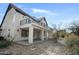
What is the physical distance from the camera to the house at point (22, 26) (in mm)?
2258

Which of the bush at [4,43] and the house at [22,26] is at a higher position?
the house at [22,26]

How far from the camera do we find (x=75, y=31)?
221 centimetres

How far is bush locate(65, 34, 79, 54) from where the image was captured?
214cm

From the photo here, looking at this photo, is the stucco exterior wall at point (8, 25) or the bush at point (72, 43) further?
the stucco exterior wall at point (8, 25)

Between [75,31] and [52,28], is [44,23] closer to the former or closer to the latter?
[52,28]

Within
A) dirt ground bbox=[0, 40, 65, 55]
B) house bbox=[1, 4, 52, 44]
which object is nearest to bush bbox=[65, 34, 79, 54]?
dirt ground bbox=[0, 40, 65, 55]

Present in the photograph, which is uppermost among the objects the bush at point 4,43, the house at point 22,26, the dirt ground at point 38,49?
the house at point 22,26

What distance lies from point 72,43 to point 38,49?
0.56 meters

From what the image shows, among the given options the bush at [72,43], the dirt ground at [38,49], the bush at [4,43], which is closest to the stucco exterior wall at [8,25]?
the bush at [4,43]

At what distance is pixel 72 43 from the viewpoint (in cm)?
213

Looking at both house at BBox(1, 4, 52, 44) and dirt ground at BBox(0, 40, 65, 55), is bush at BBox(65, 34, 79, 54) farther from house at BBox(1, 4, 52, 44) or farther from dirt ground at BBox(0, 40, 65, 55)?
house at BBox(1, 4, 52, 44)

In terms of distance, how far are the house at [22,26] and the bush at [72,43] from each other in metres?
0.32

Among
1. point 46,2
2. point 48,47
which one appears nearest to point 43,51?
point 48,47

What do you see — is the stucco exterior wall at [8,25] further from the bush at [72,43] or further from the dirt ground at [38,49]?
the bush at [72,43]
